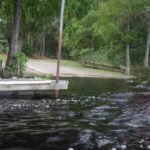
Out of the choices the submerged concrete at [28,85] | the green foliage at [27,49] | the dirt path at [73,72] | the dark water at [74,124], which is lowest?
the dirt path at [73,72]

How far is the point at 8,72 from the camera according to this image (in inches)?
1134

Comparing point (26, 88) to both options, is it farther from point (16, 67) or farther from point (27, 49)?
point (27, 49)

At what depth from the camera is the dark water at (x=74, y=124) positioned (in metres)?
12.6

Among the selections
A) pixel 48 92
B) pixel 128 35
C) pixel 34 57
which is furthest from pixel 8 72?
pixel 34 57

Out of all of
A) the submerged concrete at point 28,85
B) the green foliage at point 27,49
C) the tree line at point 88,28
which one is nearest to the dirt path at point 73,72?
the tree line at point 88,28

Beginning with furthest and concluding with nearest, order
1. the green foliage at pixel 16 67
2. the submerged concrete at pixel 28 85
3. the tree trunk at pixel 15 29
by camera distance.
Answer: the tree trunk at pixel 15 29, the green foliage at pixel 16 67, the submerged concrete at pixel 28 85

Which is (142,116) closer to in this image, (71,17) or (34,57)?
(71,17)

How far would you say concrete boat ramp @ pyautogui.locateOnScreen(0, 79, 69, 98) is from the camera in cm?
2259

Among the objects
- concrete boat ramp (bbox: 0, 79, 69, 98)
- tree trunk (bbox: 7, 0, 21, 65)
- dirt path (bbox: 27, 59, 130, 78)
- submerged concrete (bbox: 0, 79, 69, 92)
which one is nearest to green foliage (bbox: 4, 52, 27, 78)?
tree trunk (bbox: 7, 0, 21, 65)

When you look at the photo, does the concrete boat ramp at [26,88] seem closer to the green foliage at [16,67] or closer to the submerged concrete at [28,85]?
the submerged concrete at [28,85]

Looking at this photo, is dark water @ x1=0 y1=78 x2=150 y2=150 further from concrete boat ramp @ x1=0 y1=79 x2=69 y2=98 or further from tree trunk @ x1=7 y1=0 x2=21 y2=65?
tree trunk @ x1=7 y1=0 x2=21 y2=65

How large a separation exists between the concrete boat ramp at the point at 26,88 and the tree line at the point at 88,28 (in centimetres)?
619

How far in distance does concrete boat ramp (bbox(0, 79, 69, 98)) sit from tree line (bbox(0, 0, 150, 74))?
6187 mm

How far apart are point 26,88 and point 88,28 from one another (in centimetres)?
4212
